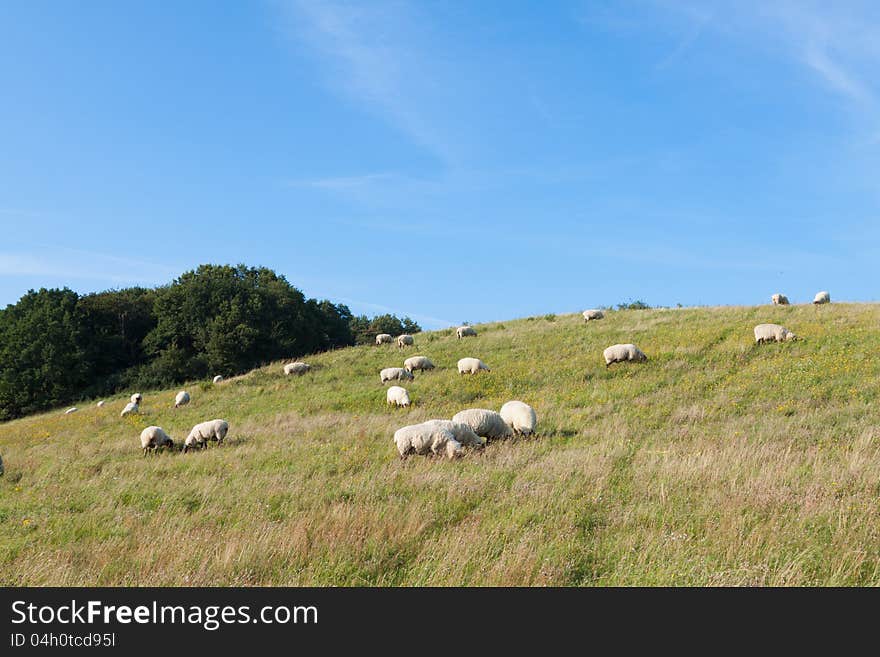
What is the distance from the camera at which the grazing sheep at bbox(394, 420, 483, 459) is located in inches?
519

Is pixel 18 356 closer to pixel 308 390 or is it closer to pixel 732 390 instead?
pixel 308 390

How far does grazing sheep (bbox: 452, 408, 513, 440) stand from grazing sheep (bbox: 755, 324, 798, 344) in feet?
56.9

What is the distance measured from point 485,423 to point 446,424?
1614mm

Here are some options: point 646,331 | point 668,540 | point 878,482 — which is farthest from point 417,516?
point 646,331

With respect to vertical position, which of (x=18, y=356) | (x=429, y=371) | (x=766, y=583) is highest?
(x=18, y=356)

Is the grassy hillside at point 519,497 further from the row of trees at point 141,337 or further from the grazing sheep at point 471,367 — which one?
the row of trees at point 141,337

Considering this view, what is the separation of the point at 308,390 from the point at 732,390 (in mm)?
20373

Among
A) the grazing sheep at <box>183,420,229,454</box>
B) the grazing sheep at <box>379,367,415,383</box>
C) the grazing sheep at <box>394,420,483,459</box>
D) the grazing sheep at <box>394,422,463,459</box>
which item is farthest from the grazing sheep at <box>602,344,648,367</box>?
the grazing sheep at <box>183,420,229,454</box>

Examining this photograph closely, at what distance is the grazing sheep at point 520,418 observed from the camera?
51.3 ft

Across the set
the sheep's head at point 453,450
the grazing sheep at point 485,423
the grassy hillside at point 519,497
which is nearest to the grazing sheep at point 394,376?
the grassy hillside at point 519,497

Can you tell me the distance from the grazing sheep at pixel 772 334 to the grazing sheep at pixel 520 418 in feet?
53.1

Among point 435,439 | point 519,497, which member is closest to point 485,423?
point 435,439

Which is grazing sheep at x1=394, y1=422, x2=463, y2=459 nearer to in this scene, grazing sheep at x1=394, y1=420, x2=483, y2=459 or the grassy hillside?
grazing sheep at x1=394, y1=420, x2=483, y2=459

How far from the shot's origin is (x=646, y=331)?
111 feet
